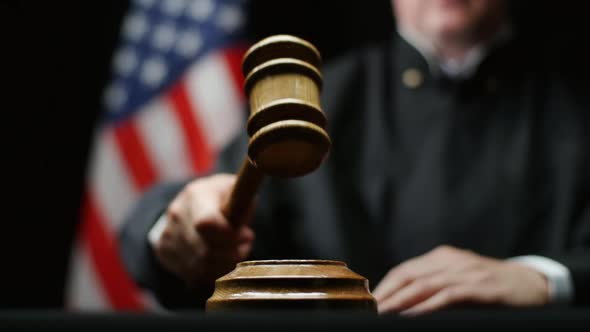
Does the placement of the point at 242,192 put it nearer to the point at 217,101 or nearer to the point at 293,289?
the point at 293,289

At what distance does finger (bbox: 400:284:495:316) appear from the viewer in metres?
0.62

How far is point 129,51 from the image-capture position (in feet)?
5.77

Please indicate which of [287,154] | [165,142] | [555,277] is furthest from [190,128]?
[287,154]

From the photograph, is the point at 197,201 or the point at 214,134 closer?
the point at 197,201

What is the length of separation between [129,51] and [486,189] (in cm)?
99

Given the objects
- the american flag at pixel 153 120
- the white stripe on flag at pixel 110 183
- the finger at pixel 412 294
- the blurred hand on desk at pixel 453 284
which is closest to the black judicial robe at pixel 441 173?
the blurred hand on desk at pixel 453 284

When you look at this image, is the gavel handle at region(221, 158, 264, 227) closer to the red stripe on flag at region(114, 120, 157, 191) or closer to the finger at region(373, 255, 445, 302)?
the finger at region(373, 255, 445, 302)

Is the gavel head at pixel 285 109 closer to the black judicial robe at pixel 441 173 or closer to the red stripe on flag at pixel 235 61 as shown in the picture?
the black judicial robe at pixel 441 173

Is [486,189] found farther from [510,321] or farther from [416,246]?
[510,321]

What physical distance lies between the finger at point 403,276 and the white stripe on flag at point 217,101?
106 cm

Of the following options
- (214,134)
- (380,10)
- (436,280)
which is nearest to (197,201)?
(436,280)

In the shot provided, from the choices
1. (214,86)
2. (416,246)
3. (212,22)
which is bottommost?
(416,246)

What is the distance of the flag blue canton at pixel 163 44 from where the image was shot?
1.72 metres

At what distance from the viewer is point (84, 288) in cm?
162
